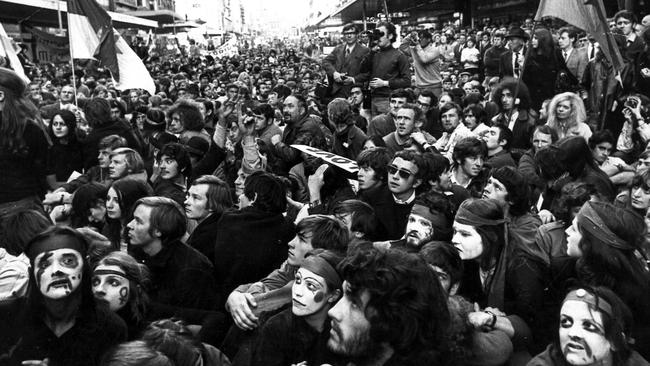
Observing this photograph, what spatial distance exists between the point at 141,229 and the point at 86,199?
1.30 m

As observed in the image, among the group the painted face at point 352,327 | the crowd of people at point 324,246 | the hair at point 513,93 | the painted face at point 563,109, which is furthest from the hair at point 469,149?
the painted face at point 352,327

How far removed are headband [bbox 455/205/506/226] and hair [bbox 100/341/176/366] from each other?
1655 mm

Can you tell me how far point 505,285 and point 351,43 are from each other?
7.78 m

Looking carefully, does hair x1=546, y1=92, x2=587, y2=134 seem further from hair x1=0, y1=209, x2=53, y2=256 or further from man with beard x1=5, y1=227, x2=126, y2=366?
man with beard x1=5, y1=227, x2=126, y2=366

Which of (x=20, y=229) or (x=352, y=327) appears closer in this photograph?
(x=352, y=327)

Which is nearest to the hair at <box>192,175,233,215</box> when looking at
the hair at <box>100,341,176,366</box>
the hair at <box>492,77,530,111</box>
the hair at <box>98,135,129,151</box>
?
the hair at <box>98,135,129,151</box>

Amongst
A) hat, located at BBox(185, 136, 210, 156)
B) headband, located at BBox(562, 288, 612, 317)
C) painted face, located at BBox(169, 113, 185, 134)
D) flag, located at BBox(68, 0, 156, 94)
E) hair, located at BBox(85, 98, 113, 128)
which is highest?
flag, located at BBox(68, 0, 156, 94)

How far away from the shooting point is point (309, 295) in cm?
321

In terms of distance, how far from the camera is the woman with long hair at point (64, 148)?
7.46 m

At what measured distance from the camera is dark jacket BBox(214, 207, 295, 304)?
14.6 ft

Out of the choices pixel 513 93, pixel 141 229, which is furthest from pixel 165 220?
pixel 513 93

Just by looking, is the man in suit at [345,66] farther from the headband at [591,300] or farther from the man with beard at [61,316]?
the headband at [591,300]

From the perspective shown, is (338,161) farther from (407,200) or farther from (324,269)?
(324,269)

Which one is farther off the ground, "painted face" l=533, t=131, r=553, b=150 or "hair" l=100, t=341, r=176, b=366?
"painted face" l=533, t=131, r=553, b=150
